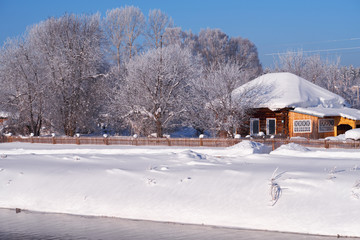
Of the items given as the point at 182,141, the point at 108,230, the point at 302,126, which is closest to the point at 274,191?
the point at 108,230

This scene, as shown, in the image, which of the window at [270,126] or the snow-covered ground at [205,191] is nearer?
the snow-covered ground at [205,191]

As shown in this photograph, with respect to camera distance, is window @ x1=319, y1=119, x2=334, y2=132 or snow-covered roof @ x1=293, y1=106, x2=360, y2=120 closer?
snow-covered roof @ x1=293, y1=106, x2=360, y2=120

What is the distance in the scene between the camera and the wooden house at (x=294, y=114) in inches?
1400

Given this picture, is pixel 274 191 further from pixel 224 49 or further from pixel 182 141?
pixel 224 49

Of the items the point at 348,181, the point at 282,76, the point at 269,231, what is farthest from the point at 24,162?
the point at 282,76

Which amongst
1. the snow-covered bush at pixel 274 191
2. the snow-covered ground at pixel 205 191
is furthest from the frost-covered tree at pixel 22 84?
the snow-covered bush at pixel 274 191

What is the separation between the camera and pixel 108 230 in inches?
468

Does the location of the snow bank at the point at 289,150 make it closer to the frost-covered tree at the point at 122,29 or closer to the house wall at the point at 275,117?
the house wall at the point at 275,117

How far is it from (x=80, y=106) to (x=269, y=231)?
31228 millimetres

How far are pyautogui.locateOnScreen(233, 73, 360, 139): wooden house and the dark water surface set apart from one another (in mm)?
24676

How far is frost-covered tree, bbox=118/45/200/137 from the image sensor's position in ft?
122

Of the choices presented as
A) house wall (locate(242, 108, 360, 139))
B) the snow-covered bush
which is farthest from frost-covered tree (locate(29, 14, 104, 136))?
the snow-covered bush

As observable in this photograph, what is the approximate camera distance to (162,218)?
12781 millimetres

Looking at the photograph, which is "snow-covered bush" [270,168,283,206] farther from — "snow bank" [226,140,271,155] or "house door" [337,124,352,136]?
"house door" [337,124,352,136]
